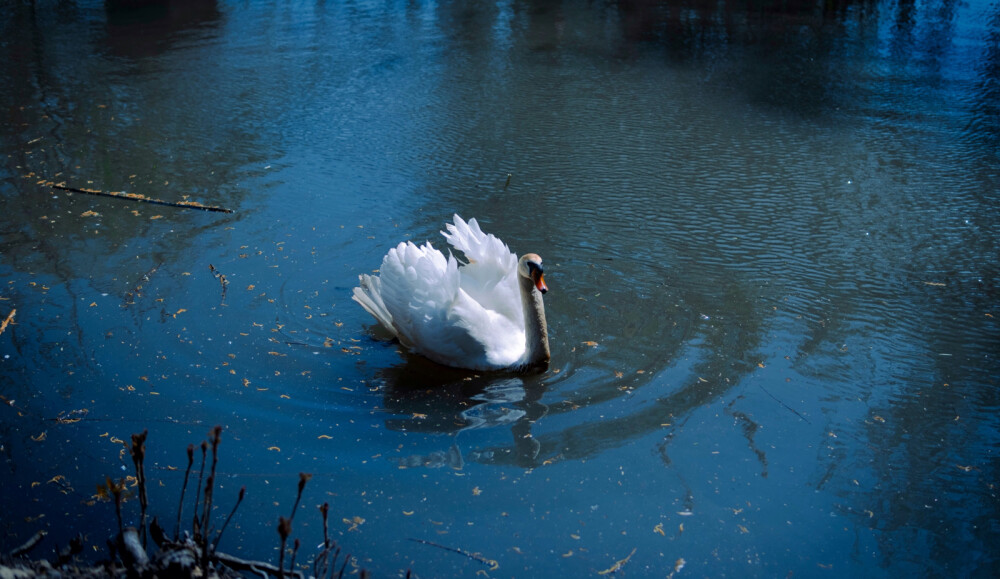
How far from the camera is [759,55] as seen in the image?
32.0 feet

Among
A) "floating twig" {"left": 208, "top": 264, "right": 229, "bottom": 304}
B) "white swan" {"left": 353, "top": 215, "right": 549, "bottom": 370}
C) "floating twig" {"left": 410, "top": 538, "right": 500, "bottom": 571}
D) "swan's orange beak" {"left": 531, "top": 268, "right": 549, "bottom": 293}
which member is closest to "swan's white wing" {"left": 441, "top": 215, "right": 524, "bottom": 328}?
"white swan" {"left": 353, "top": 215, "right": 549, "bottom": 370}

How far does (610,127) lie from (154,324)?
4.61m

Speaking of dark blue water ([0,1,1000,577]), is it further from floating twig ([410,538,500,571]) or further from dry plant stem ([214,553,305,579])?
dry plant stem ([214,553,305,579])

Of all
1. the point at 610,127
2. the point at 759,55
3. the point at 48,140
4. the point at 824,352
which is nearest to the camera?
the point at 824,352

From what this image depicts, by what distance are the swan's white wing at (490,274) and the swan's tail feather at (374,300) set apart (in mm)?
448

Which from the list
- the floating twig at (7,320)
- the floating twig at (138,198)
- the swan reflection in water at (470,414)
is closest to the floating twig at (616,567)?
the swan reflection in water at (470,414)

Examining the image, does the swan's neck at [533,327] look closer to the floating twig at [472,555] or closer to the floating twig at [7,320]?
the floating twig at [472,555]

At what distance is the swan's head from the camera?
4293 millimetres

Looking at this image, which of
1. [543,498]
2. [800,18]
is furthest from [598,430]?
[800,18]

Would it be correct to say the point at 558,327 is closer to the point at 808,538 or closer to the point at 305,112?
the point at 808,538

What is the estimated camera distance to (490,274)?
468cm

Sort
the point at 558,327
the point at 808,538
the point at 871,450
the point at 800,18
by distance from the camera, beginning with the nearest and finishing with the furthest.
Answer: the point at 808,538 < the point at 871,450 < the point at 558,327 < the point at 800,18

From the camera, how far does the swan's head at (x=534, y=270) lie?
169 inches

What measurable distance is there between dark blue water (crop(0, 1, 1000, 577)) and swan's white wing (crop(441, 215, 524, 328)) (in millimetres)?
314
